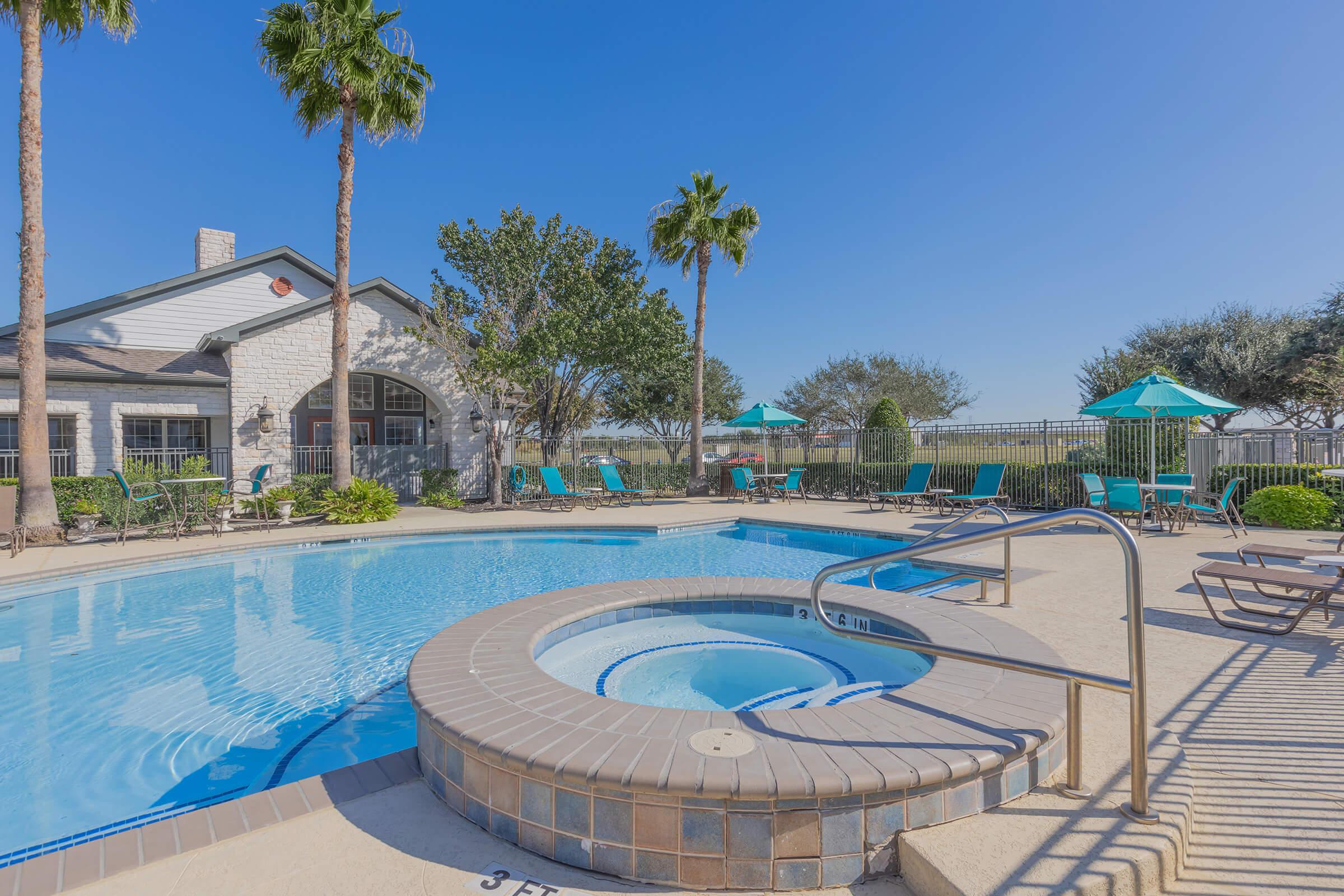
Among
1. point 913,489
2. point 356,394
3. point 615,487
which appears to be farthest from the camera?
point 356,394

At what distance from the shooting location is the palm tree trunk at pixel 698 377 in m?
17.2

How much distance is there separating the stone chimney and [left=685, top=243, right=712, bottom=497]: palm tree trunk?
1370 centimetres

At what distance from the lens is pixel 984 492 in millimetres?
12219

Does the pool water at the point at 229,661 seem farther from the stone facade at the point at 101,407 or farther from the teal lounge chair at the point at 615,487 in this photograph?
the stone facade at the point at 101,407

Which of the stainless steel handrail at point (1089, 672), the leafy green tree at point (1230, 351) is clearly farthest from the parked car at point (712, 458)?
the leafy green tree at point (1230, 351)

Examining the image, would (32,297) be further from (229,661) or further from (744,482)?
(744,482)

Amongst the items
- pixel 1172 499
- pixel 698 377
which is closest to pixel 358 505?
pixel 698 377

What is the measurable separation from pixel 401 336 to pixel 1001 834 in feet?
54.7

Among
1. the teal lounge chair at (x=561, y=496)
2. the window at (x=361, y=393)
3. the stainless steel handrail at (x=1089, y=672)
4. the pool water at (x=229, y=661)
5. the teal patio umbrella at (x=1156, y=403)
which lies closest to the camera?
the stainless steel handrail at (x=1089, y=672)

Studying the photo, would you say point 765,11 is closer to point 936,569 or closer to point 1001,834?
point 936,569

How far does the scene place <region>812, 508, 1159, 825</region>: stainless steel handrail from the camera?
6.51ft

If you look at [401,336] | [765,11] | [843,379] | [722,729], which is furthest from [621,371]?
[843,379]

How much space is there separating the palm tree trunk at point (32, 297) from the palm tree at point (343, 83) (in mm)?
3615

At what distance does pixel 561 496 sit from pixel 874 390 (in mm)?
25977
